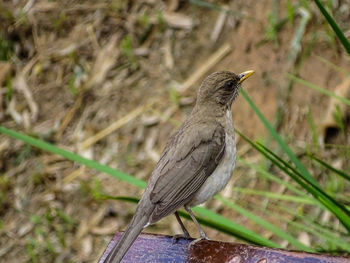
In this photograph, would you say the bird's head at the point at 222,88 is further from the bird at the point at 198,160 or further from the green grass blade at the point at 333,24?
the green grass blade at the point at 333,24

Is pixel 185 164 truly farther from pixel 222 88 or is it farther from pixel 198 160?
pixel 222 88

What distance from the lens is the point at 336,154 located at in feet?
20.0

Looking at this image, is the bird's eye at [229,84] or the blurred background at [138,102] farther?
the blurred background at [138,102]

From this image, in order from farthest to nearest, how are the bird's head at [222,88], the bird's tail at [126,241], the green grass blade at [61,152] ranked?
the bird's head at [222,88]
the green grass blade at [61,152]
the bird's tail at [126,241]

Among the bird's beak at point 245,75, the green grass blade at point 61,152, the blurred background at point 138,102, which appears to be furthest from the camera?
the blurred background at point 138,102

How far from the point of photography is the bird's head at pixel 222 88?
14.6 feet

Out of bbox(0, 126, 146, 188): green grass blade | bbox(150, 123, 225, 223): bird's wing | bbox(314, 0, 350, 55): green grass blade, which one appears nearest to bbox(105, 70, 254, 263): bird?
bbox(150, 123, 225, 223): bird's wing

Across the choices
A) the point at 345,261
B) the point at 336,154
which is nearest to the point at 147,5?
the point at 336,154

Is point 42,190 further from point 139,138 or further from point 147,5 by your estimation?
point 147,5

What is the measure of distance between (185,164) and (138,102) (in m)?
3.18

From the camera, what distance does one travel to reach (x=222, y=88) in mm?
4469

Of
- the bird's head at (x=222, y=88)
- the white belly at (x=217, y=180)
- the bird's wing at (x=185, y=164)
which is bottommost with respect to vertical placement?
the white belly at (x=217, y=180)

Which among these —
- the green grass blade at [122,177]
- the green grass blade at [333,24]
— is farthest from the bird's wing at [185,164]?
the green grass blade at [333,24]

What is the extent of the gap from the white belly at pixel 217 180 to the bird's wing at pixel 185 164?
3cm
